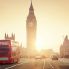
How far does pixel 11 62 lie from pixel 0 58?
81.7 inches

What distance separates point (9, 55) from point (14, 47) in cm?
321

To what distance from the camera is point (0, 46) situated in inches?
2045

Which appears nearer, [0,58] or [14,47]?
[0,58]

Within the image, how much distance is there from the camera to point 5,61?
51.9 meters

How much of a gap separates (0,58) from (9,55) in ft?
4.12

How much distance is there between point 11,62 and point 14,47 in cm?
277

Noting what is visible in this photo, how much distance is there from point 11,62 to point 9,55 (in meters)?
1.46

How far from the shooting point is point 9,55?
52125 mm

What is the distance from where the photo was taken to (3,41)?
52.3 m

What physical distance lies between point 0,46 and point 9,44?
3.90 ft

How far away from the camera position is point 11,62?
53188 millimetres

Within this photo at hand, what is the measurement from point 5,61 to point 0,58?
0.76 meters

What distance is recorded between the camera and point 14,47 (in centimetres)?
5516

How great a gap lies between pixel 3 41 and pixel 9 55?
1.99 metres
